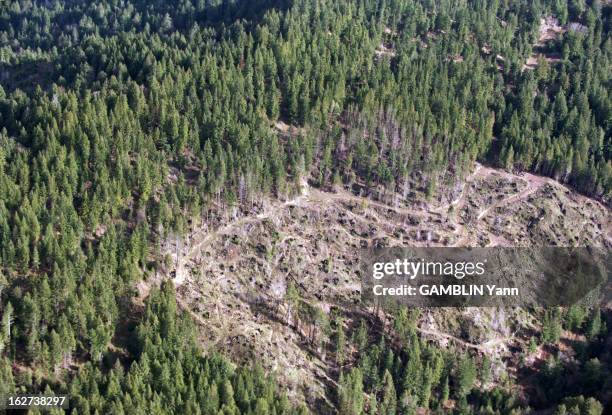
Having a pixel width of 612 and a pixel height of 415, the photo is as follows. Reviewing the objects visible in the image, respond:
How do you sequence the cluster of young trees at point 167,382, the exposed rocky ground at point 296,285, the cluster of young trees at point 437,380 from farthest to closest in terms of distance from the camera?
the exposed rocky ground at point 296,285 < the cluster of young trees at point 437,380 < the cluster of young trees at point 167,382

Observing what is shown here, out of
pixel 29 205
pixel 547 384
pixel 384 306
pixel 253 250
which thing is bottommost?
pixel 547 384

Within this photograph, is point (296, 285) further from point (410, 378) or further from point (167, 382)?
point (167, 382)

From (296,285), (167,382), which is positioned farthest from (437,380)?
(167,382)

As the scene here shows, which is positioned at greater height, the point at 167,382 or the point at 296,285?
the point at 167,382

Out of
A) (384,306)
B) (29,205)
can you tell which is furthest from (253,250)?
(29,205)

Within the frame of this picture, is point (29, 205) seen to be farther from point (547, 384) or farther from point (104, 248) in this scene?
point (547, 384)

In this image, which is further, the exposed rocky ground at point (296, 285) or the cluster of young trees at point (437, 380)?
the exposed rocky ground at point (296, 285)

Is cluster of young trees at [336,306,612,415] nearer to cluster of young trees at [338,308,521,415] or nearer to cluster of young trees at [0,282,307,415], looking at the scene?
cluster of young trees at [338,308,521,415]

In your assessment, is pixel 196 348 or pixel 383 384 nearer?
pixel 196 348

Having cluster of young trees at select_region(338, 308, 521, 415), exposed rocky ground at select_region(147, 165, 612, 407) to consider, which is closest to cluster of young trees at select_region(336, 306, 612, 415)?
cluster of young trees at select_region(338, 308, 521, 415)

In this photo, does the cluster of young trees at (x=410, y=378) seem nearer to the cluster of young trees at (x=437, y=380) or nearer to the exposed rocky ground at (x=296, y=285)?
the cluster of young trees at (x=437, y=380)

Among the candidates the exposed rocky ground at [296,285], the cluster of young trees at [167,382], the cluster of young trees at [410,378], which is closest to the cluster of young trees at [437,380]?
the cluster of young trees at [410,378]
